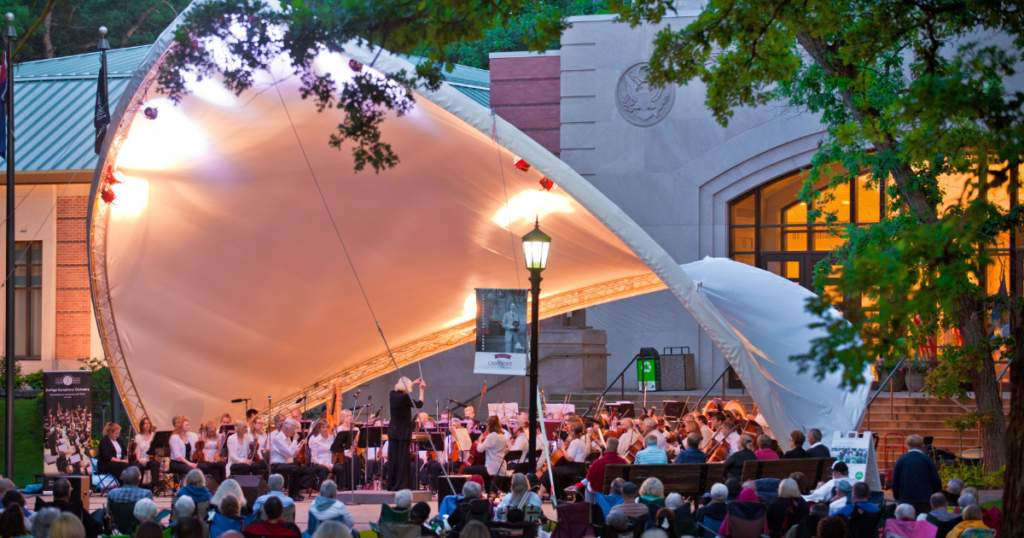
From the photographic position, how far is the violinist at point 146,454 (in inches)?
614

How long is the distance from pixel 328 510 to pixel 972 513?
569 centimetres

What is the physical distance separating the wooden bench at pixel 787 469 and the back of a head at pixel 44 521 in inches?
295

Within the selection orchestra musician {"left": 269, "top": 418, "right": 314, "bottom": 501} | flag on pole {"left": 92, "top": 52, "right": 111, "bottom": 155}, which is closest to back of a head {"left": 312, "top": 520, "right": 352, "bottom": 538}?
orchestra musician {"left": 269, "top": 418, "right": 314, "bottom": 501}

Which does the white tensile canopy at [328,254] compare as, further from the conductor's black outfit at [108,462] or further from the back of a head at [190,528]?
the back of a head at [190,528]

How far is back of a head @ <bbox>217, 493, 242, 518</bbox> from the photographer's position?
8445mm

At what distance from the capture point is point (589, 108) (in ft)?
82.0

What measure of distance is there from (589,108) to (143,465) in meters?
14.3

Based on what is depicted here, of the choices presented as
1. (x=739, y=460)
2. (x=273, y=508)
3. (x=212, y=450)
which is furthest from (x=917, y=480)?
(x=212, y=450)

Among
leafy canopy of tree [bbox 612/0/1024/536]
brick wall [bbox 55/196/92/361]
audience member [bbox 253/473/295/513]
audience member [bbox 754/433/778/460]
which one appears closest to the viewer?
leafy canopy of tree [bbox 612/0/1024/536]

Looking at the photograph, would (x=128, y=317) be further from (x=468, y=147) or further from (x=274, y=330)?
(x=468, y=147)

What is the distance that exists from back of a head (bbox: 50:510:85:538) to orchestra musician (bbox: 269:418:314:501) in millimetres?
8106

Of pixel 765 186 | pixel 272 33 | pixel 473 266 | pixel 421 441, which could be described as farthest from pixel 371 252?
pixel 765 186

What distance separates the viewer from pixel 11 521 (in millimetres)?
7504

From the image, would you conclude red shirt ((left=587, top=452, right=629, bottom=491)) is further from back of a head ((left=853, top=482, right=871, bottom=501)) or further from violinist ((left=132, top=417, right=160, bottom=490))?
violinist ((left=132, top=417, right=160, bottom=490))
